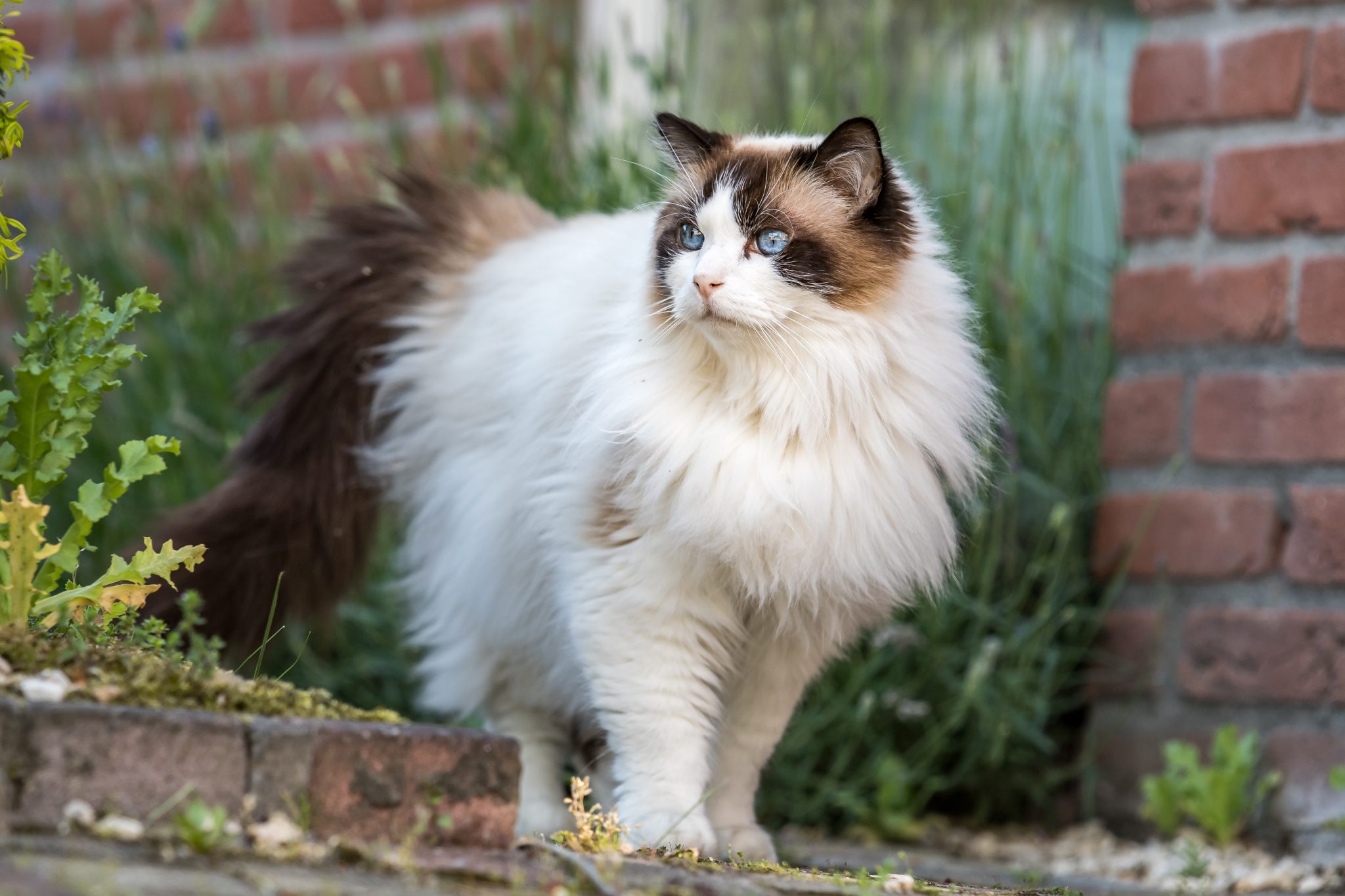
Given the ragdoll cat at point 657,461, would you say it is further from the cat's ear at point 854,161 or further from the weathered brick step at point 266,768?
the weathered brick step at point 266,768

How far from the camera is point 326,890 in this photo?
1110mm

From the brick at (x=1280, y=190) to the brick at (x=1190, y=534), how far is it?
476 millimetres

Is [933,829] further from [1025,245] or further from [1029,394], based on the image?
[1025,245]

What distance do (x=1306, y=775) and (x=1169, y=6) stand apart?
4.65 feet

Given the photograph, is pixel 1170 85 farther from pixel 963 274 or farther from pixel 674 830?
pixel 674 830

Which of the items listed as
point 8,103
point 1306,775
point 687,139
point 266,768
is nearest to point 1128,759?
point 1306,775

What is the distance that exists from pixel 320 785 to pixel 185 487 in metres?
1.90

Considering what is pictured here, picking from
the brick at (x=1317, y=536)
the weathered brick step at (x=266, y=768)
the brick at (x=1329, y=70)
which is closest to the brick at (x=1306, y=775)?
the brick at (x=1317, y=536)

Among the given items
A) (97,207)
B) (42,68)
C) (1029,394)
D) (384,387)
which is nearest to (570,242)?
(384,387)

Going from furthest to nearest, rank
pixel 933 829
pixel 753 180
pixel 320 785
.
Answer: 1. pixel 933 829
2. pixel 753 180
3. pixel 320 785

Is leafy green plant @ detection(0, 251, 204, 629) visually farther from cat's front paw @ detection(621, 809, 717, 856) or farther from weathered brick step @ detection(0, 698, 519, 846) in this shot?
cat's front paw @ detection(621, 809, 717, 856)

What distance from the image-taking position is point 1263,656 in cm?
240

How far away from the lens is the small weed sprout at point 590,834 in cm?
144

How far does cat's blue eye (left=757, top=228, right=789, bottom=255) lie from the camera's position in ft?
6.07
